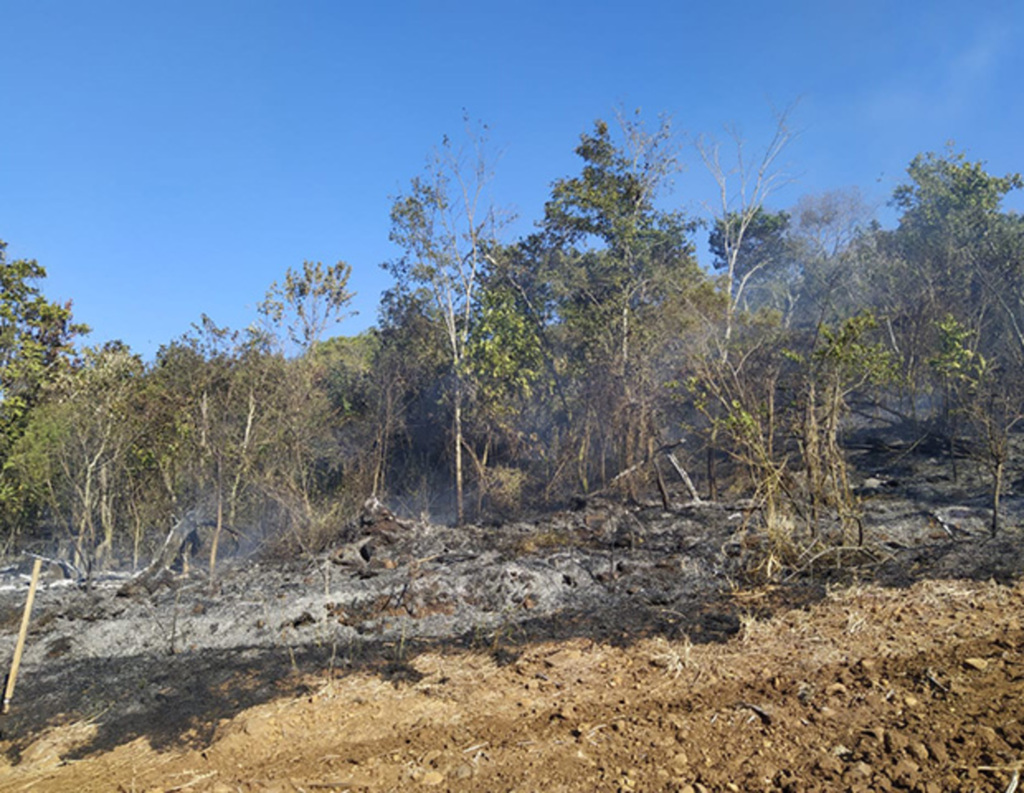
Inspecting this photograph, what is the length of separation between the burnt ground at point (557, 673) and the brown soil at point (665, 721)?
2cm

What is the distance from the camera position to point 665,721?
3.75m

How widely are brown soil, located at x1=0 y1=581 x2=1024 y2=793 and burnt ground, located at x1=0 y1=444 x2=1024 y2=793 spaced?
0.02 m

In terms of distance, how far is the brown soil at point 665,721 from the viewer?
3203 mm

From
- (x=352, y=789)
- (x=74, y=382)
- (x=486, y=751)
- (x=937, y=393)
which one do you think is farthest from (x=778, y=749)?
(x=937, y=393)

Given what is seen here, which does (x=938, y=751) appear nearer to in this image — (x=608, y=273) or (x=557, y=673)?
(x=557, y=673)

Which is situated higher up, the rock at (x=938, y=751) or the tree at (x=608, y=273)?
the tree at (x=608, y=273)

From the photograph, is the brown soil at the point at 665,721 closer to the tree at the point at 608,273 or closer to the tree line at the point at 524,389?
the tree line at the point at 524,389

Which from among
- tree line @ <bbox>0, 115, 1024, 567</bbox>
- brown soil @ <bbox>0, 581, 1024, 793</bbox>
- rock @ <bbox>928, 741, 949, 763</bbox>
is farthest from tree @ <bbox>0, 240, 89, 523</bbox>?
rock @ <bbox>928, 741, 949, 763</bbox>

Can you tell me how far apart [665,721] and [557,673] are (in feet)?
3.78

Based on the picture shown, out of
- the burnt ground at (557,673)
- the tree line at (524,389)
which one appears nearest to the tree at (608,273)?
the tree line at (524,389)

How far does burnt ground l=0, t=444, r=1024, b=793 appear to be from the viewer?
11.1 ft

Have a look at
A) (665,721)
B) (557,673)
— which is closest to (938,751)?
(665,721)

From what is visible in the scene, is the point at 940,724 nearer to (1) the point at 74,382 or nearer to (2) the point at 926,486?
(2) the point at 926,486

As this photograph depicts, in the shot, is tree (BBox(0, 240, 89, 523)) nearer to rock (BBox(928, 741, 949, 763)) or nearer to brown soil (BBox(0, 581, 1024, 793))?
brown soil (BBox(0, 581, 1024, 793))
